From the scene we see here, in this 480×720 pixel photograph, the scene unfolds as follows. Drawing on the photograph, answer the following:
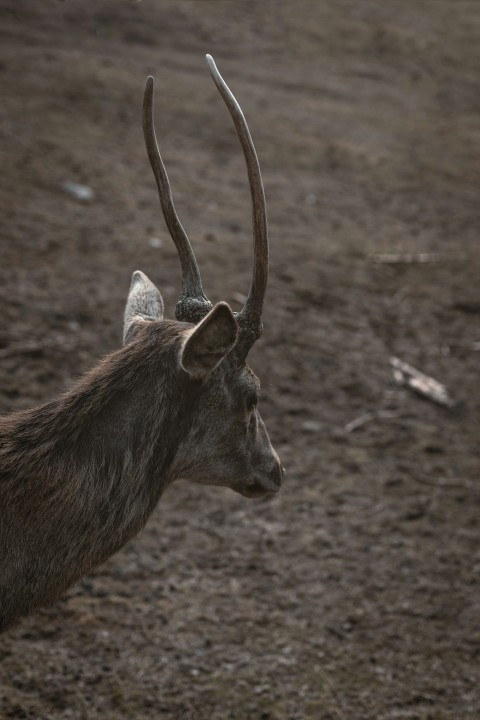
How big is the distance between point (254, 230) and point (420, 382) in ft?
11.7

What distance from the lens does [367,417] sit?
5891 mm

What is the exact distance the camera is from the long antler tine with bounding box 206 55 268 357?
295cm

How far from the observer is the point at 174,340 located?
2953 mm

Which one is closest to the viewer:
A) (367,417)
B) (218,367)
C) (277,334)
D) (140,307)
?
(218,367)

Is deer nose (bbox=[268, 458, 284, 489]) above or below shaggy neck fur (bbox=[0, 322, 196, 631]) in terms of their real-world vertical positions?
below

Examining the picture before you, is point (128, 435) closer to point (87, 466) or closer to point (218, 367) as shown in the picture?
point (87, 466)

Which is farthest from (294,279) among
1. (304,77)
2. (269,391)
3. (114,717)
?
(304,77)

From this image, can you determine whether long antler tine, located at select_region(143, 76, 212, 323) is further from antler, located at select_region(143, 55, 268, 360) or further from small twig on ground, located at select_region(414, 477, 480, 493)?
small twig on ground, located at select_region(414, 477, 480, 493)

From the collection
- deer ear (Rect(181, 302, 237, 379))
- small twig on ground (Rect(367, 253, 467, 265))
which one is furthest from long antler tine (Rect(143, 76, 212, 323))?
small twig on ground (Rect(367, 253, 467, 265))

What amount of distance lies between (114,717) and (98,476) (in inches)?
51.1

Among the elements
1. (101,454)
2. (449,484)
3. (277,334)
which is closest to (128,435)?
(101,454)

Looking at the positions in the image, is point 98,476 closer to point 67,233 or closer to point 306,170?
point 67,233

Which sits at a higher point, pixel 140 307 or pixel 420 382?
pixel 140 307

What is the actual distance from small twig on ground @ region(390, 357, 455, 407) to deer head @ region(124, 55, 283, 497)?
9.78 ft
